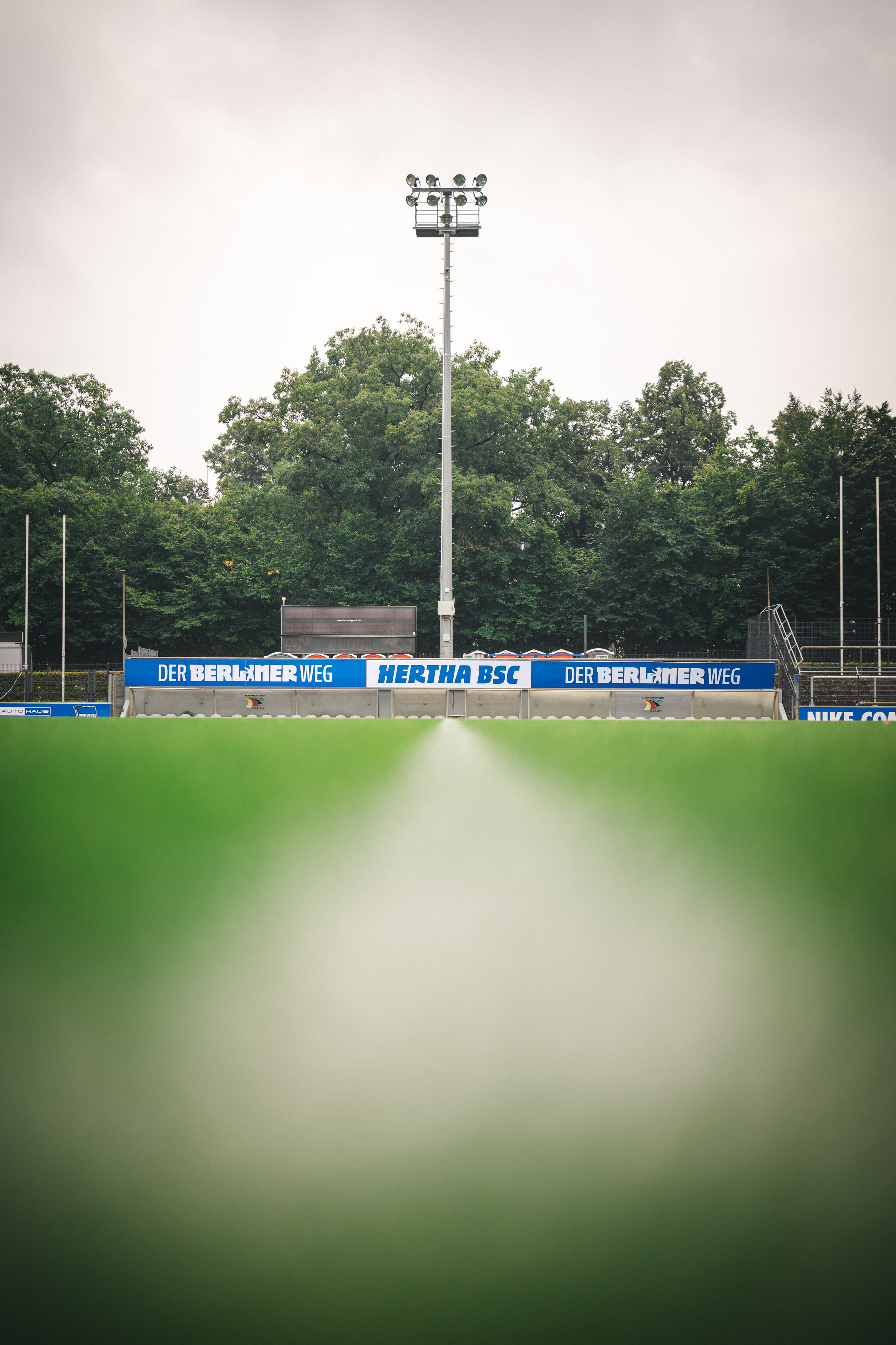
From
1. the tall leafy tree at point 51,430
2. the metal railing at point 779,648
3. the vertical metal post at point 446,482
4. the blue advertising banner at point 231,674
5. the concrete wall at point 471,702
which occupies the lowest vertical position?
the concrete wall at point 471,702

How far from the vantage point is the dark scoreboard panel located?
19.9 meters

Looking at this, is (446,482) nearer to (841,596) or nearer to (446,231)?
(446,231)

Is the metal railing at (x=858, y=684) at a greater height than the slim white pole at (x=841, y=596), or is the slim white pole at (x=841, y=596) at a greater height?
the slim white pole at (x=841, y=596)

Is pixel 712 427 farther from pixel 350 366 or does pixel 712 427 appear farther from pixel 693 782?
pixel 693 782

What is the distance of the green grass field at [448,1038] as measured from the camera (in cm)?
46

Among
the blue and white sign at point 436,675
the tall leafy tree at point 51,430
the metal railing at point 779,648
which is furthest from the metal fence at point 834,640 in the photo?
the tall leafy tree at point 51,430

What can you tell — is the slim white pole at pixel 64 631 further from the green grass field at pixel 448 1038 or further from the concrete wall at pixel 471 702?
the green grass field at pixel 448 1038

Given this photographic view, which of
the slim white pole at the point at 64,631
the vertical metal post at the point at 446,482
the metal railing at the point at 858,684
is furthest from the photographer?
the slim white pole at the point at 64,631

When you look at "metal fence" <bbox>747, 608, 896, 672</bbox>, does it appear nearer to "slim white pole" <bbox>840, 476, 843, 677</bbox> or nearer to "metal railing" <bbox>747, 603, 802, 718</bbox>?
"metal railing" <bbox>747, 603, 802, 718</bbox>

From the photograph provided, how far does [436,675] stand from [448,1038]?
9792 millimetres

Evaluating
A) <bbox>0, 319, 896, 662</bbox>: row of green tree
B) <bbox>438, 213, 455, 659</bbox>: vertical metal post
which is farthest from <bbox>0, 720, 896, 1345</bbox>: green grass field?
<bbox>0, 319, 896, 662</bbox>: row of green tree

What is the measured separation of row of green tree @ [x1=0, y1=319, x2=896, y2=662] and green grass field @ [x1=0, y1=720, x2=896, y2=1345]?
27.3 metres

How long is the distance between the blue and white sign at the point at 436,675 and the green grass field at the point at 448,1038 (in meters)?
9.65

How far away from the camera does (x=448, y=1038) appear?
57 cm
